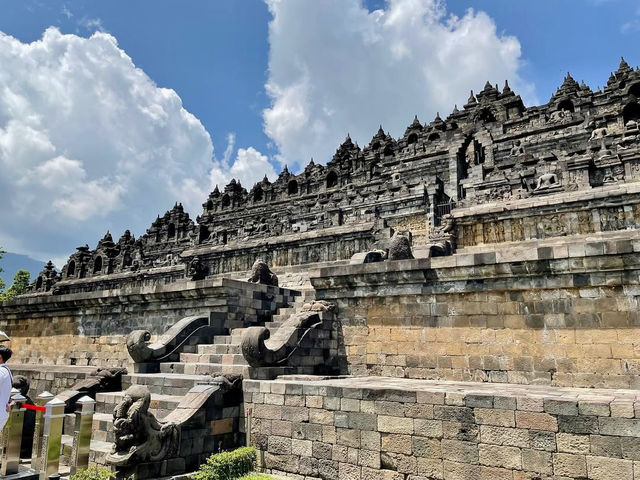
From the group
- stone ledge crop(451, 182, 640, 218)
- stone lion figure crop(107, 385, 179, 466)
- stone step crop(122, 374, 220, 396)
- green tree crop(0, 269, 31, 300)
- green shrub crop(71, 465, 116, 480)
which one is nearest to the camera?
green shrub crop(71, 465, 116, 480)

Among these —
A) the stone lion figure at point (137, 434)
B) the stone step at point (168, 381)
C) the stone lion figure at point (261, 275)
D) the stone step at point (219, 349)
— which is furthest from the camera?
the stone lion figure at point (261, 275)

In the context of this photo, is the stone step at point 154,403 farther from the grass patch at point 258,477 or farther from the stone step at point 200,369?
the grass patch at point 258,477

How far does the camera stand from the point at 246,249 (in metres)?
21.0

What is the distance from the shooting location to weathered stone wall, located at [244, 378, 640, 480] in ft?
16.7

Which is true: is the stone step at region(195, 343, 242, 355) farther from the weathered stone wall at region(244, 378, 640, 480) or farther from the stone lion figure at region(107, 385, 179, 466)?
the stone lion figure at region(107, 385, 179, 466)

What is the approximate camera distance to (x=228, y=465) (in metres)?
6.96

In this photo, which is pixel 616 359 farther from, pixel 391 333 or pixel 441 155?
pixel 441 155

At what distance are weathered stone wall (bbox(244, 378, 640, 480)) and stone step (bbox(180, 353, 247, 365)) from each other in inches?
40.6

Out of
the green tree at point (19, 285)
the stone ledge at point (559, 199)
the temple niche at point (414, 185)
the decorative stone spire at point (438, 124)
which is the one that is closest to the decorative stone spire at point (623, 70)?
the temple niche at point (414, 185)

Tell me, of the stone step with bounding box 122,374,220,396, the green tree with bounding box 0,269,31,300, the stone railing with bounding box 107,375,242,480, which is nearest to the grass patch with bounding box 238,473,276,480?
the stone railing with bounding box 107,375,242,480

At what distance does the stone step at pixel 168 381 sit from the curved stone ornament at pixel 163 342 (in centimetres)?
49

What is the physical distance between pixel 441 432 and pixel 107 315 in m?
11.6

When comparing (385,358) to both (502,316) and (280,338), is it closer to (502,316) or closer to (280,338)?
(280,338)

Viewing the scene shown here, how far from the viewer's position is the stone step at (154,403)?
796cm
